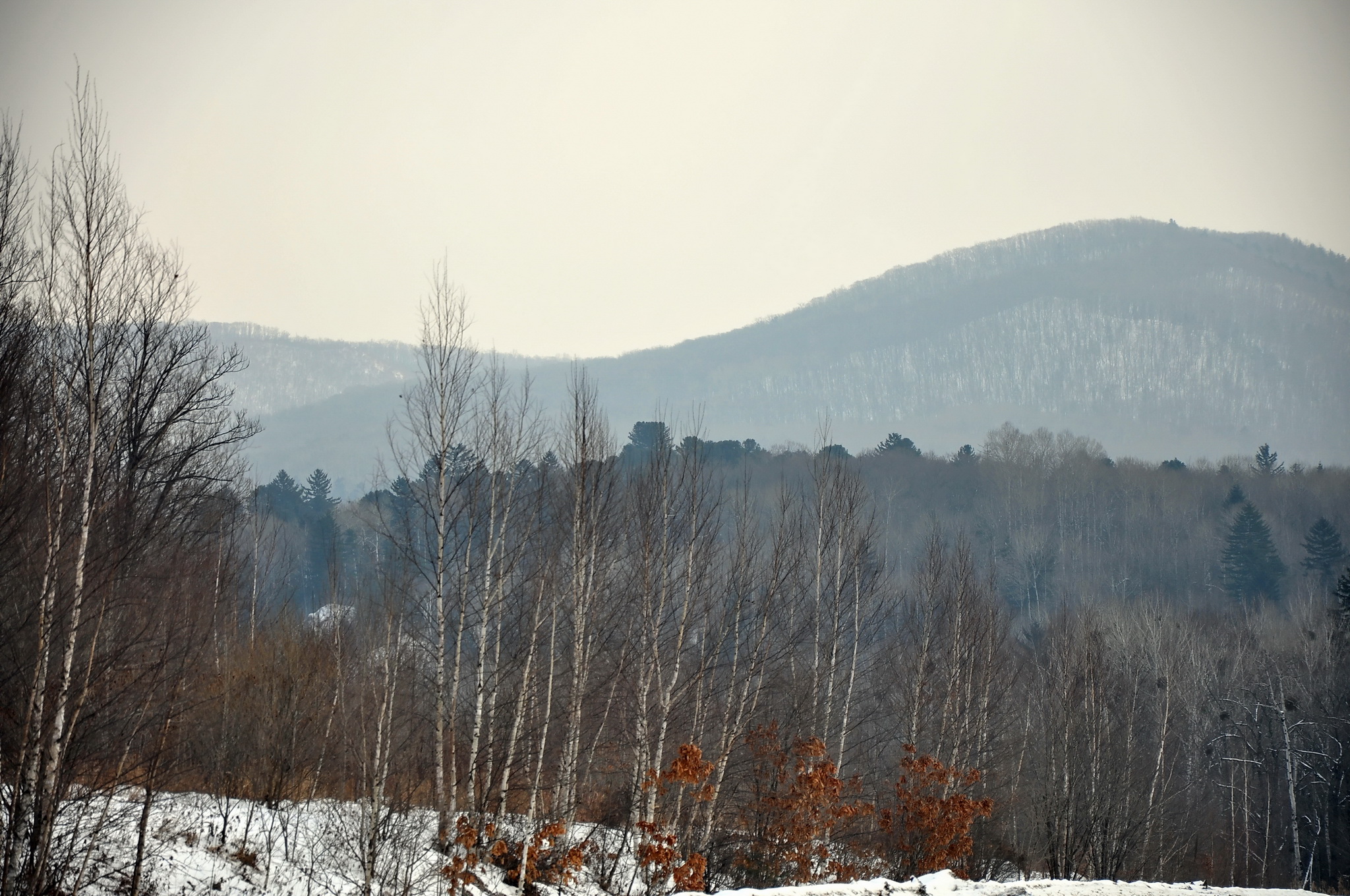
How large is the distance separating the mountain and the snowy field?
122 m

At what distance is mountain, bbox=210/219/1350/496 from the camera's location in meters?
151

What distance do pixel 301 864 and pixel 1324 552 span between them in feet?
238

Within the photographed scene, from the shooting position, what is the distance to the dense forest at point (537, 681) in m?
11.3

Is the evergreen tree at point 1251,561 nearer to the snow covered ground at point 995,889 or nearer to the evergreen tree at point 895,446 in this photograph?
the evergreen tree at point 895,446

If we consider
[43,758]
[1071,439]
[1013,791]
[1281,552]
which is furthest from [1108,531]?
[43,758]

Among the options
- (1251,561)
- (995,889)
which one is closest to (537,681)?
(995,889)

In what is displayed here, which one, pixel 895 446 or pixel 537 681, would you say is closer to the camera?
pixel 537 681

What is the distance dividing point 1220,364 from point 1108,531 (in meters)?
94.3

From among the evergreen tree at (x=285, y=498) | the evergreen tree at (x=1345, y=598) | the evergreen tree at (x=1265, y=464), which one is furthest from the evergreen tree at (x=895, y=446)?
the evergreen tree at (x=285, y=498)

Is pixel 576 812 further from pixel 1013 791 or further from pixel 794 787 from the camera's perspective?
pixel 1013 791

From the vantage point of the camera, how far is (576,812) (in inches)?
893

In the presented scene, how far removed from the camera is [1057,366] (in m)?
162

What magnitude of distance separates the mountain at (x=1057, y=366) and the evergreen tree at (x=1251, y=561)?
77.5 m

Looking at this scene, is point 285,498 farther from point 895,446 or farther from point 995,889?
point 995,889
